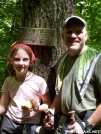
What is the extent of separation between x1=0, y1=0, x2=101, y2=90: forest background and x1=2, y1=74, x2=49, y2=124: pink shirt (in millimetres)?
3114

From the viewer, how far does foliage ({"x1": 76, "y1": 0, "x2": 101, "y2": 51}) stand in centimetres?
660

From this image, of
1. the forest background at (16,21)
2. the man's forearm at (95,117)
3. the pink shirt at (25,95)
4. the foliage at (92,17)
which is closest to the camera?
the man's forearm at (95,117)

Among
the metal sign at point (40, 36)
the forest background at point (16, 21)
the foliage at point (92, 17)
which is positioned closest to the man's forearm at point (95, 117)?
the metal sign at point (40, 36)

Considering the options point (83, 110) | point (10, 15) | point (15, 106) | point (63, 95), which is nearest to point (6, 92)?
point (15, 106)

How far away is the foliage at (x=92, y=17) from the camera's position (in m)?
6.60

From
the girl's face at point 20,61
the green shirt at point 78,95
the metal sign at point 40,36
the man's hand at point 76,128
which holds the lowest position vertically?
the man's hand at point 76,128

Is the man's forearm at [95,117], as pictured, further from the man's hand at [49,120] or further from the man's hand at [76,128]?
the man's hand at [49,120]

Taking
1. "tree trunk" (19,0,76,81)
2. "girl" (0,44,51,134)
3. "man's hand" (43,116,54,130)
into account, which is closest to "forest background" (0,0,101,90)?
"tree trunk" (19,0,76,81)

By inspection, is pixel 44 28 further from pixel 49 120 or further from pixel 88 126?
pixel 88 126

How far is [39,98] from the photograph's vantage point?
2887 millimetres

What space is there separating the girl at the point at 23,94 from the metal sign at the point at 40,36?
0.22 m

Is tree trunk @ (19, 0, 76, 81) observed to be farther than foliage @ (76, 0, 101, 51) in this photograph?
No

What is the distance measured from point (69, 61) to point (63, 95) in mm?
404

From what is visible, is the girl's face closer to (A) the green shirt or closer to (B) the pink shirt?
(B) the pink shirt
